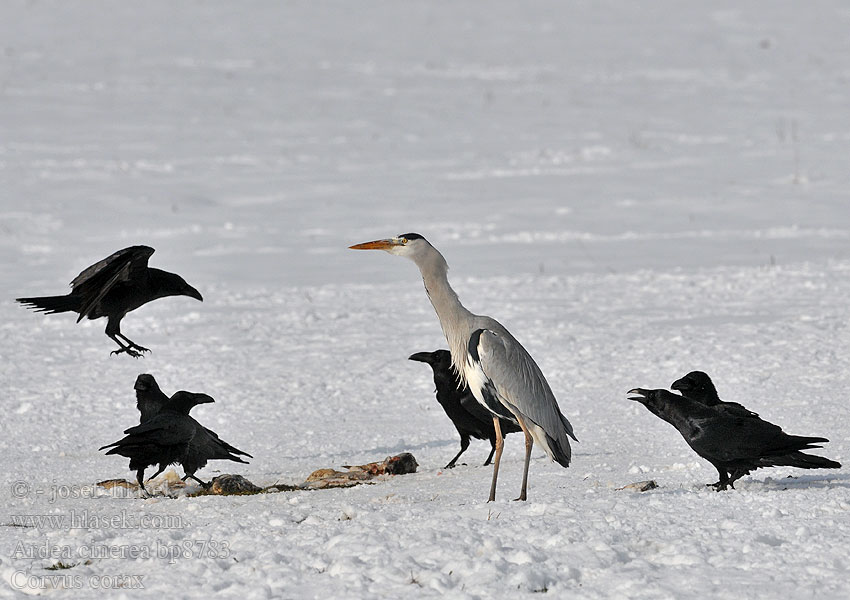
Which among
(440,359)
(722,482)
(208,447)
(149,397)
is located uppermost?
(440,359)

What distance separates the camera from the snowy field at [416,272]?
16.1 ft

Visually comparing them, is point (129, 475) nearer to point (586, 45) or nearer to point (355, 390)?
point (355, 390)

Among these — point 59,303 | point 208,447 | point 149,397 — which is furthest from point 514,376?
point 59,303

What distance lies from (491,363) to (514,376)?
5.9 inches

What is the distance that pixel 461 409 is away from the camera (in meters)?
7.64

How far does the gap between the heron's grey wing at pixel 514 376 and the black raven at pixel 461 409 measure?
3.68 feet

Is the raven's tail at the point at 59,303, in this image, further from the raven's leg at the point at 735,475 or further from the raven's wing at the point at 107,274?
the raven's leg at the point at 735,475

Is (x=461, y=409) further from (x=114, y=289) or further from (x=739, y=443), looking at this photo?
(x=114, y=289)

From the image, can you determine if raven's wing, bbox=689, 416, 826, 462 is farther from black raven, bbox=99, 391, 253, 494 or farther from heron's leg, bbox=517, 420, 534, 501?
black raven, bbox=99, 391, 253, 494

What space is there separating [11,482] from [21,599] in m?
2.66

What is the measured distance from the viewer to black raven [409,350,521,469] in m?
7.52

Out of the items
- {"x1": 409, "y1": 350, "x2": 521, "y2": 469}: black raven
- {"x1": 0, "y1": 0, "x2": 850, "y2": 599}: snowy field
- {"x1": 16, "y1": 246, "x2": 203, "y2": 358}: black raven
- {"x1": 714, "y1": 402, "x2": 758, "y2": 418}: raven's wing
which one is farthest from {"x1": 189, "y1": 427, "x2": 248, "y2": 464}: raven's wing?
{"x1": 714, "y1": 402, "x2": 758, "y2": 418}: raven's wing

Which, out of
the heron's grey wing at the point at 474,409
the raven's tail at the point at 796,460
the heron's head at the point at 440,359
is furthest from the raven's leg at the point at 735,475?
the heron's head at the point at 440,359

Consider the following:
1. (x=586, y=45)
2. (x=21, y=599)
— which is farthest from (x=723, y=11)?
(x=21, y=599)
